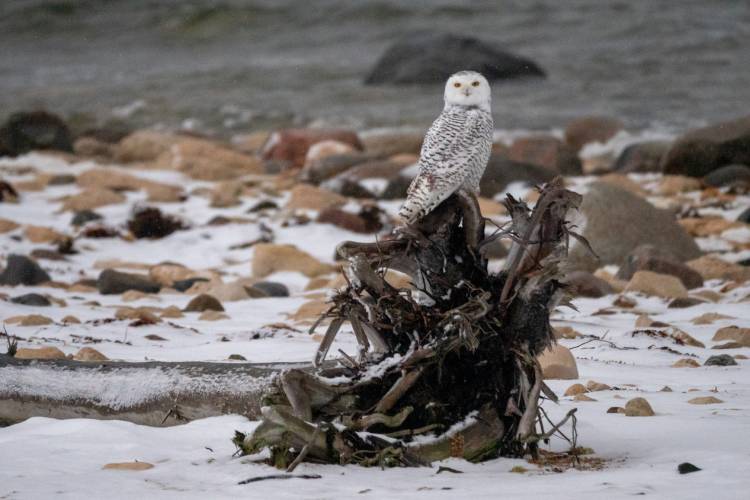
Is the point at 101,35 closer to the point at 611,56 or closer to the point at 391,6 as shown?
the point at 391,6

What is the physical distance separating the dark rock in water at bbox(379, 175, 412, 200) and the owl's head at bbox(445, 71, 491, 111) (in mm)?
6569

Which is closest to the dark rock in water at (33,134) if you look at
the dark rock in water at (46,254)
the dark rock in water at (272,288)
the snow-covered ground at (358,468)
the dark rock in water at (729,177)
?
the dark rock in water at (46,254)

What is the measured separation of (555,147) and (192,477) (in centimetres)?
1175

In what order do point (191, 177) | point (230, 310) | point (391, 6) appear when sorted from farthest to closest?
point (391, 6) < point (191, 177) < point (230, 310)

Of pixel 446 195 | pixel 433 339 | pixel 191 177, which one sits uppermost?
pixel 446 195

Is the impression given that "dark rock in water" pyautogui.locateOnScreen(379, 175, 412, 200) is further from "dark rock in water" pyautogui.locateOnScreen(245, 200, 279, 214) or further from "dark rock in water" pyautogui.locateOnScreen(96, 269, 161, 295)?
"dark rock in water" pyautogui.locateOnScreen(96, 269, 161, 295)

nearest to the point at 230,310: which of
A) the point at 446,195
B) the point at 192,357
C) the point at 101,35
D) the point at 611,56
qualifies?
the point at 192,357

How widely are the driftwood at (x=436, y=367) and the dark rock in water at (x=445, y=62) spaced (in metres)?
19.1

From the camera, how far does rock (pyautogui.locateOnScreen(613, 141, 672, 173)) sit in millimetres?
14195

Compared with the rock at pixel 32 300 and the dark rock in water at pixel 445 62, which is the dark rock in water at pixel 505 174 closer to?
the rock at pixel 32 300

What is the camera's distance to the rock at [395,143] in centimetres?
1627

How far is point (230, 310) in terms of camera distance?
721cm

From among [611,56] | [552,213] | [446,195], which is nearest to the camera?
[552,213]

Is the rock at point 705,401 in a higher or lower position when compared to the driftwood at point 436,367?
lower
